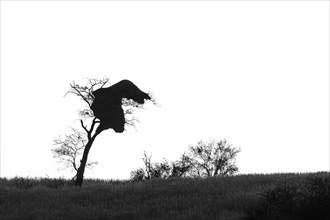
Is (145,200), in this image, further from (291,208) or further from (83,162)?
(83,162)

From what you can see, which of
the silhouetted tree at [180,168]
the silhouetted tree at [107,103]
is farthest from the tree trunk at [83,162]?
the silhouetted tree at [180,168]

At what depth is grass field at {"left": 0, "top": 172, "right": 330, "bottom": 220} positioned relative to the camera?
1537 centimetres

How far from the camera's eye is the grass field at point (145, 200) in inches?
605

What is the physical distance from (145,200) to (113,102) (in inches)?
251

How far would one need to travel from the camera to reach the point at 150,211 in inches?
621

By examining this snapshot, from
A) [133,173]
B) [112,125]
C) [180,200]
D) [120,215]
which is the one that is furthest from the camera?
[133,173]

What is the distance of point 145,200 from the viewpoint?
18.0 meters

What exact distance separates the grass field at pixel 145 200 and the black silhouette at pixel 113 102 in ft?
9.77

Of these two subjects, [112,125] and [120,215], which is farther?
[112,125]

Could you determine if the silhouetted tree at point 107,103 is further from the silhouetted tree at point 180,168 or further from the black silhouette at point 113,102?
the silhouetted tree at point 180,168

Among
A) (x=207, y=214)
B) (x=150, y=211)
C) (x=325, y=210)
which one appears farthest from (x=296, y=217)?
(x=150, y=211)

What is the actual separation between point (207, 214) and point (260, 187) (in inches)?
213

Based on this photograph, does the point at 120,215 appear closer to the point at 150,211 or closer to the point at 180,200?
the point at 150,211

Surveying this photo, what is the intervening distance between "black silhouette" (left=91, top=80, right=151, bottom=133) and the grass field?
2977 millimetres
